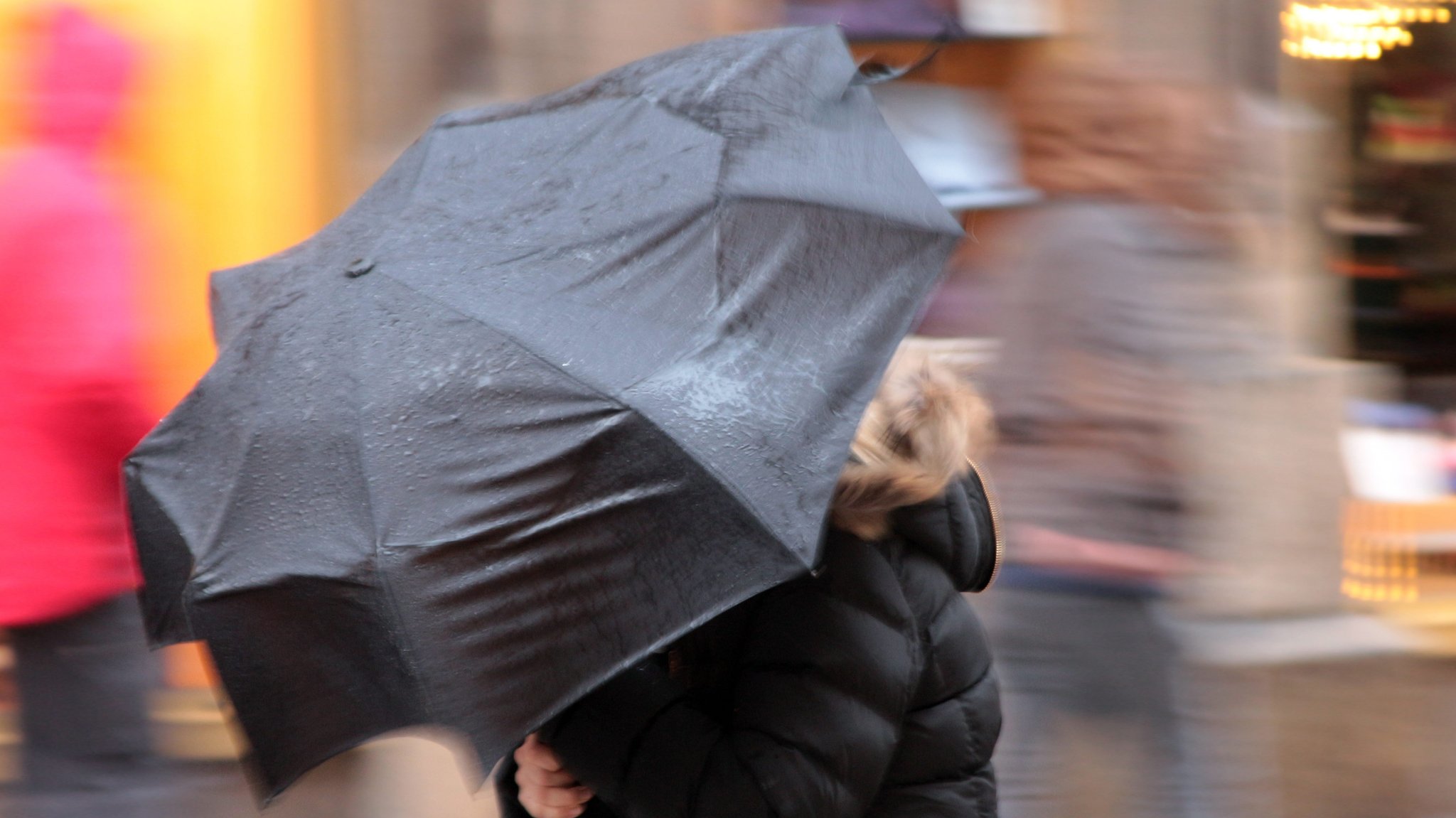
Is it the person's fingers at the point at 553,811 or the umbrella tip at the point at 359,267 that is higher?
the umbrella tip at the point at 359,267

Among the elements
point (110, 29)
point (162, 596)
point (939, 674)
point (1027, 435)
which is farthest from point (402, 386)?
point (110, 29)

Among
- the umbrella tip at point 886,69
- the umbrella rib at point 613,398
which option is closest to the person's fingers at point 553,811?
the umbrella rib at point 613,398

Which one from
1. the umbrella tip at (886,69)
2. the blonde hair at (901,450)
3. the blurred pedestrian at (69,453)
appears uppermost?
the umbrella tip at (886,69)

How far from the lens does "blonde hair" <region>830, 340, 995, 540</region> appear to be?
1.98 meters

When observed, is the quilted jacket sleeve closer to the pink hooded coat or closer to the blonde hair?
the blonde hair

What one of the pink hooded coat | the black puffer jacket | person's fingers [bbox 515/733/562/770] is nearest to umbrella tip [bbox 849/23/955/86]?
the black puffer jacket

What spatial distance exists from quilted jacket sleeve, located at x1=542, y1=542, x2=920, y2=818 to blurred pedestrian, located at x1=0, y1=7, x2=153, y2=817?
5.73 ft

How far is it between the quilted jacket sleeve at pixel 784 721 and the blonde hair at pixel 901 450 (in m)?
0.07

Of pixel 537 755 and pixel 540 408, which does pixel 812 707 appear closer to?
pixel 537 755

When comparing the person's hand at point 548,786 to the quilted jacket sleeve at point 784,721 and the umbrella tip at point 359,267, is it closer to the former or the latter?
the quilted jacket sleeve at point 784,721

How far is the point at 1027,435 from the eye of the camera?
3.25m

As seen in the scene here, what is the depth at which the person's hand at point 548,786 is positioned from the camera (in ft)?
6.95

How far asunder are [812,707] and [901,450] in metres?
0.34

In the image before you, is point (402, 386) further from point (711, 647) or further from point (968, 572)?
point (968, 572)
